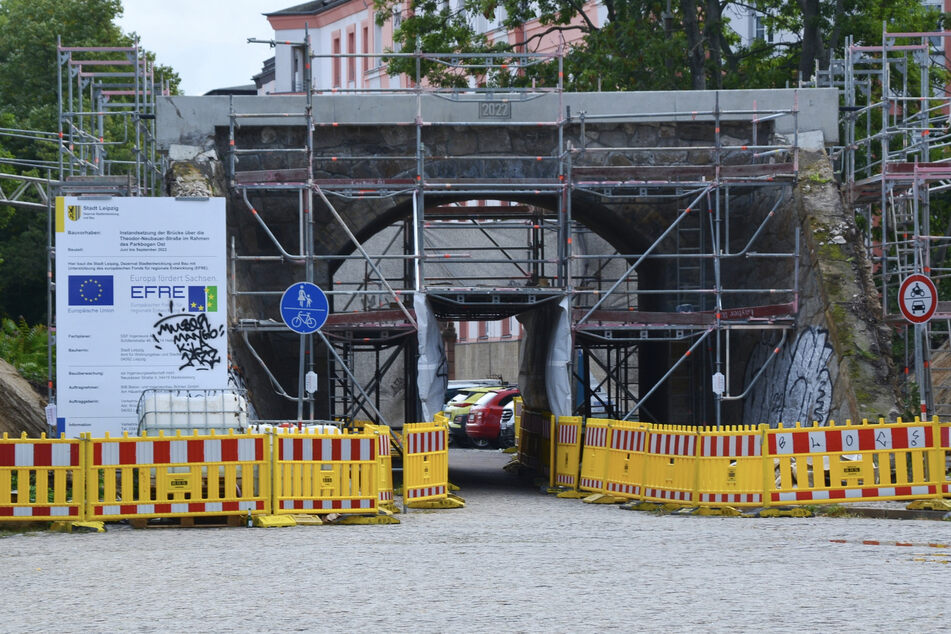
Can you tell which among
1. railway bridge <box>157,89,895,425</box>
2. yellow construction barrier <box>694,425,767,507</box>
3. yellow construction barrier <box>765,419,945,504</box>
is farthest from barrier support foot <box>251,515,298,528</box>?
railway bridge <box>157,89,895,425</box>

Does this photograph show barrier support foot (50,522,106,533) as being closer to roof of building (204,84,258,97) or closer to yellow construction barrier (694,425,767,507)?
yellow construction barrier (694,425,767,507)

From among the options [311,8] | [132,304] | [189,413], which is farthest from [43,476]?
[311,8]

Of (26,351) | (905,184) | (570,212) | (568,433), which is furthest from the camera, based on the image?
(26,351)

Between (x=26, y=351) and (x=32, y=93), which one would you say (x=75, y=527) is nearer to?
(x=26, y=351)

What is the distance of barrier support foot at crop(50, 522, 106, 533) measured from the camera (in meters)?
14.4

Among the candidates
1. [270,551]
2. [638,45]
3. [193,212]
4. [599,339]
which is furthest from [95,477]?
[638,45]

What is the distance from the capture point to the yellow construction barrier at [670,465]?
53.9ft

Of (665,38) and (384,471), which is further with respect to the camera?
(665,38)

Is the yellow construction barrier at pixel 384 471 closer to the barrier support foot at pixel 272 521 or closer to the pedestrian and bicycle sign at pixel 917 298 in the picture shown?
the barrier support foot at pixel 272 521

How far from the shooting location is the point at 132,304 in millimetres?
18344

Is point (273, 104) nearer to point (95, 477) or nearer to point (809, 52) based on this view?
point (95, 477)

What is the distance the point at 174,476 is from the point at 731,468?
5553 millimetres

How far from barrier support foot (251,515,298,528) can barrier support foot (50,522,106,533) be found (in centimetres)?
141

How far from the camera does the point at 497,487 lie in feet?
71.2
